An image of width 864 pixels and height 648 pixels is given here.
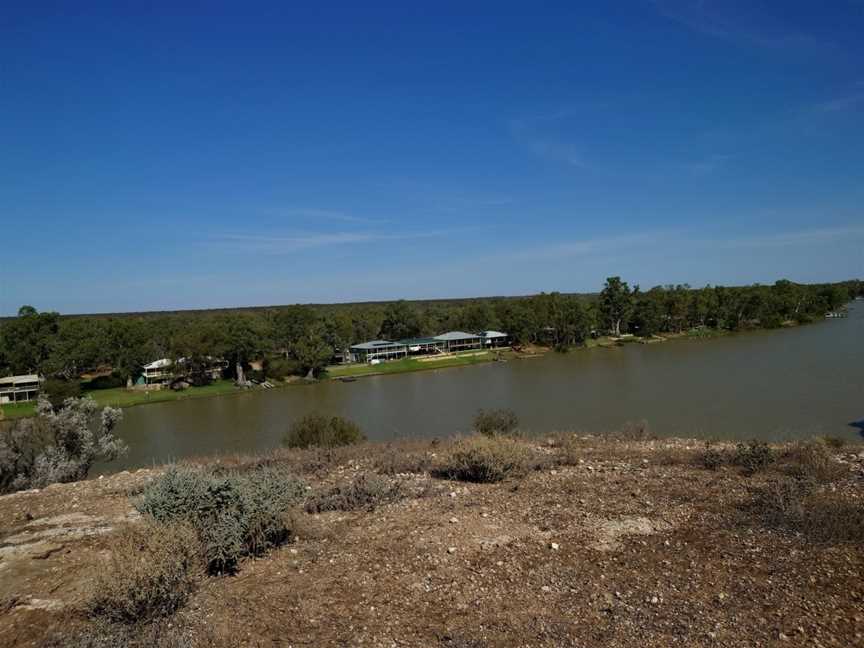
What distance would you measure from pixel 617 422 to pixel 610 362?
3119 cm

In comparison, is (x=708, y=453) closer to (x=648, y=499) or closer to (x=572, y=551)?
(x=648, y=499)

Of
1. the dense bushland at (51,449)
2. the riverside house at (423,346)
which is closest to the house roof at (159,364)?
the riverside house at (423,346)

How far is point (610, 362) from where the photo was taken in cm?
5341

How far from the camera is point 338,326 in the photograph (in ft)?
221

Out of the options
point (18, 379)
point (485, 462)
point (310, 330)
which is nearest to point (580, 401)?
point (485, 462)

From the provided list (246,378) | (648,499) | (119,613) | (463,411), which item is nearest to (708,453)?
(648,499)

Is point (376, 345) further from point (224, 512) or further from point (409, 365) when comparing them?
point (224, 512)

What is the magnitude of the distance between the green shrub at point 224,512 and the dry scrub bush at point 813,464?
24.1 feet

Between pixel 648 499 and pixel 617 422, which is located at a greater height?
pixel 648 499

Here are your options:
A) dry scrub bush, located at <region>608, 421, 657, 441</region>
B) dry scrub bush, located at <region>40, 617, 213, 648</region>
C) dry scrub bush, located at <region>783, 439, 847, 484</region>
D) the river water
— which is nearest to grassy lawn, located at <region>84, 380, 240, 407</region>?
the river water

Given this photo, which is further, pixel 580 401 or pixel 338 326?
pixel 338 326

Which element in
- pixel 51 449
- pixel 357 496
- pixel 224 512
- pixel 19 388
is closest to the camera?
pixel 224 512

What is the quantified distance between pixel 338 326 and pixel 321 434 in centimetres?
5291

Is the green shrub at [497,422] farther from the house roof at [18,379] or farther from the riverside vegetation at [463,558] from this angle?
the house roof at [18,379]
